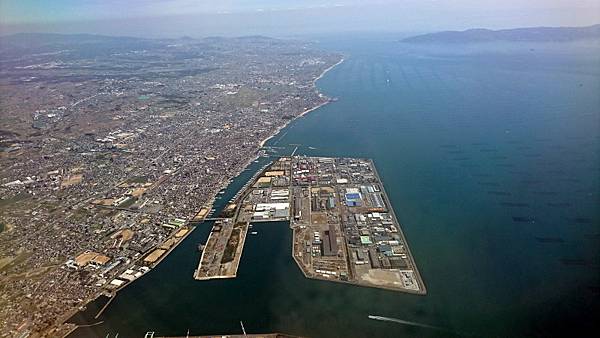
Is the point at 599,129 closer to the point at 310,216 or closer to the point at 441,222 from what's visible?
the point at 441,222

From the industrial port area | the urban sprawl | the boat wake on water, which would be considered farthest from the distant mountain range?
the boat wake on water

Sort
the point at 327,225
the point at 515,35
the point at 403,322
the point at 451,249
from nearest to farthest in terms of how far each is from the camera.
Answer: the point at 403,322
the point at 451,249
the point at 327,225
the point at 515,35

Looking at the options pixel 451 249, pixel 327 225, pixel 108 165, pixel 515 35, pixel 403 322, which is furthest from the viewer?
pixel 515 35

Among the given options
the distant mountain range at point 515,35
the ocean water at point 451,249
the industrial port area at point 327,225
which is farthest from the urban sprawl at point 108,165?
the distant mountain range at point 515,35

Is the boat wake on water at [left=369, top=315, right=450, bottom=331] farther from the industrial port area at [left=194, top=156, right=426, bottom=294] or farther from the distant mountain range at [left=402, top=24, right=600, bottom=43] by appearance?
the distant mountain range at [left=402, top=24, right=600, bottom=43]

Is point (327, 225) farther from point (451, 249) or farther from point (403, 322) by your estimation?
point (403, 322)

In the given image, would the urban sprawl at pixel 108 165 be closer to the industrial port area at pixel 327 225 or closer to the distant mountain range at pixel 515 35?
the industrial port area at pixel 327 225

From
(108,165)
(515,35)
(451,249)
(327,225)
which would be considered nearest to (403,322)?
(451,249)

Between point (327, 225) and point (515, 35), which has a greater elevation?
point (515, 35)
